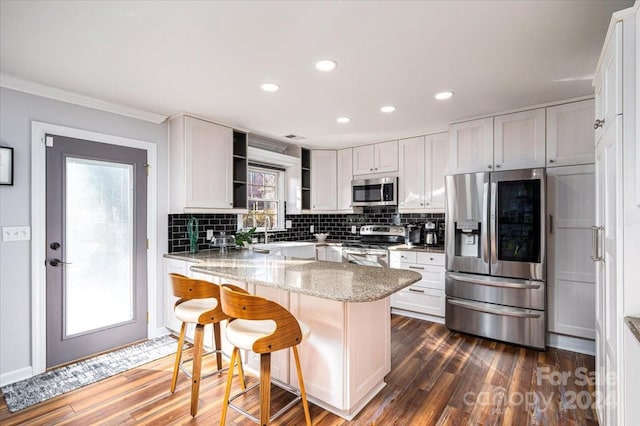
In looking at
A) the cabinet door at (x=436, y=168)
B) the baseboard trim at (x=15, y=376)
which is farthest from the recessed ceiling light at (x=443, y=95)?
the baseboard trim at (x=15, y=376)

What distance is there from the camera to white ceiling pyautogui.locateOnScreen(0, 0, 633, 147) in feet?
5.24

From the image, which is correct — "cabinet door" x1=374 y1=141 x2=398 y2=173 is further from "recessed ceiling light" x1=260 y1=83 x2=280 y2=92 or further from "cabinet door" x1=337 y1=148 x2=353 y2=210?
"recessed ceiling light" x1=260 y1=83 x2=280 y2=92

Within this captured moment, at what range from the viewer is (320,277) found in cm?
205

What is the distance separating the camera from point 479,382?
240cm

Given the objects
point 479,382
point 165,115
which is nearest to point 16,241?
point 165,115

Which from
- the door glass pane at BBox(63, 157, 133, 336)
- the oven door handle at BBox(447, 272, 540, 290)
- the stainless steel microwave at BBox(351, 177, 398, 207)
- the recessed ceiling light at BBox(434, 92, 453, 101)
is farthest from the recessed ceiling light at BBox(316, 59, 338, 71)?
the oven door handle at BBox(447, 272, 540, 290)

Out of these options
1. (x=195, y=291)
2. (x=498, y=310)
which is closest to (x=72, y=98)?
(x=195, y=291)

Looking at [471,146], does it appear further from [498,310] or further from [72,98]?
[72,98]

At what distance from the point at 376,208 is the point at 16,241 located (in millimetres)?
4053

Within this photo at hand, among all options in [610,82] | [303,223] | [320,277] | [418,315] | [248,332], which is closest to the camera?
[610,82]

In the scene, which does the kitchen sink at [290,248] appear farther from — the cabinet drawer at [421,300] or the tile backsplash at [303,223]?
the cabinet drawer at [421,300]

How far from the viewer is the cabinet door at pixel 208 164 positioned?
326 centimetres

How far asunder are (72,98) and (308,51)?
215 cm

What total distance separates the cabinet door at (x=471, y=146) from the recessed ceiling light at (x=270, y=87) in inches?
81.0
